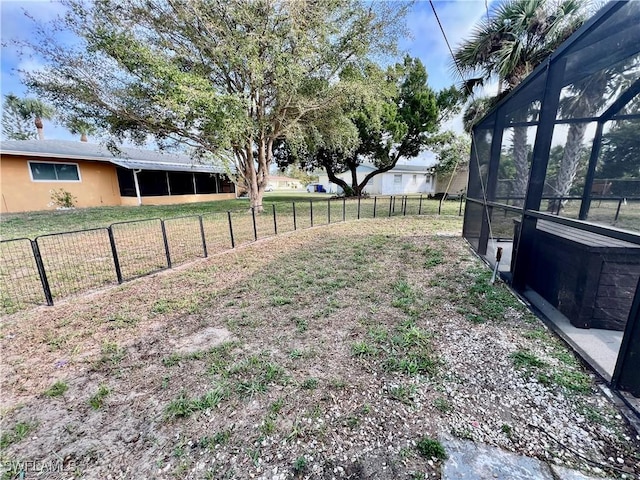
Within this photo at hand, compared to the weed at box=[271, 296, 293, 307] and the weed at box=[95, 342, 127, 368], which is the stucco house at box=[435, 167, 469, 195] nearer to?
the weed at box=[271, 296, 293, 307]

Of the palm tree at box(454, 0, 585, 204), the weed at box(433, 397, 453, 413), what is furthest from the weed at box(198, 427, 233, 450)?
the palm tree at box(454, 0, 585, 204)

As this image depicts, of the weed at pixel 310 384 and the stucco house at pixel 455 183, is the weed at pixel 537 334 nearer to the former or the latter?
the weed at pixel 310 384

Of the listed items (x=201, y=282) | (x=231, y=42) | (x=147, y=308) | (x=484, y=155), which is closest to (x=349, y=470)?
(x=147, y=308)

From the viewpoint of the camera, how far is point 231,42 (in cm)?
766

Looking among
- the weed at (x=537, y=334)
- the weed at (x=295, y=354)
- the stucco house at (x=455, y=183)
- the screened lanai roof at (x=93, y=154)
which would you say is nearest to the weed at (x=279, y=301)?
the weed at (x=295, y=354)

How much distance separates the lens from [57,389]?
193 cm

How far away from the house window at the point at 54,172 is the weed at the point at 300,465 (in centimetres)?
1618

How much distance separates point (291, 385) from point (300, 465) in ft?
1.90

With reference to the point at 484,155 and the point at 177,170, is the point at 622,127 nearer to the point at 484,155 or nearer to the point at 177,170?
the point at 484,155

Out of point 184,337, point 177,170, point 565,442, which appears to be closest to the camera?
point 565,442

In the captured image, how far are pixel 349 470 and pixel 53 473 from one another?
1.47 m

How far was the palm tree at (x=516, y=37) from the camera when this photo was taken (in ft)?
22.0

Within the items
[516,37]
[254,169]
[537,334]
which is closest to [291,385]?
[537,334]

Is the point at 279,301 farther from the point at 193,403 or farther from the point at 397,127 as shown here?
the point at 397,127
